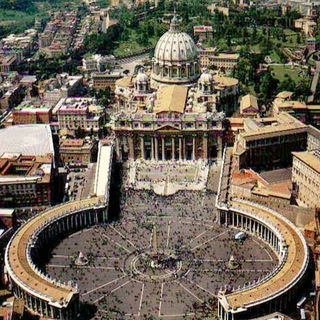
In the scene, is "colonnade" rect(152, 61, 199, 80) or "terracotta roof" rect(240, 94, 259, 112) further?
"colonnade" rect(152, 61, 199, 80)

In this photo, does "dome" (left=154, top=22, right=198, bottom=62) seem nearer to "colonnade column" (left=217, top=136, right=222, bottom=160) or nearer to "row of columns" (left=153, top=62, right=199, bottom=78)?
"row of columns" (left=153, top=62, right=199, bottom=78)

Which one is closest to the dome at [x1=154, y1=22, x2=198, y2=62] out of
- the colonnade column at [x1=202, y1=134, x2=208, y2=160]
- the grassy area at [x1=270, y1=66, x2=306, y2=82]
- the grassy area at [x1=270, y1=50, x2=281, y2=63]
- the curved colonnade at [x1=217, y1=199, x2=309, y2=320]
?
the grassy area at [x1=270, y1=66, x2=306, y2=82]

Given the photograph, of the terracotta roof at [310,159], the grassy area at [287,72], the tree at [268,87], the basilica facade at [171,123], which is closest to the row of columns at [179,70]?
the basilica facade at [171,123]

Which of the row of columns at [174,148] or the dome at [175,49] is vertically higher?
the dome at [175,49]

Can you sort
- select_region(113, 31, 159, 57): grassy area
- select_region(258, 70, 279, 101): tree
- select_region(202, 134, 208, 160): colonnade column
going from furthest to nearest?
1. select_region(113, 31, 159, 57): grassy area
2. select_region(258, 70, 279, 101): tree
3. select_region(202, 134, 208, 160): colonnade column

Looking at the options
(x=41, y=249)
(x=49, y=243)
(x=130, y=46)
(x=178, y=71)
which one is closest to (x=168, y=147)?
(x=178, y=71)

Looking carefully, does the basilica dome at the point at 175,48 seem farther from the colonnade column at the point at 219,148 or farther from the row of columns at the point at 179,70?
the colonnade column at the point at 219,148
